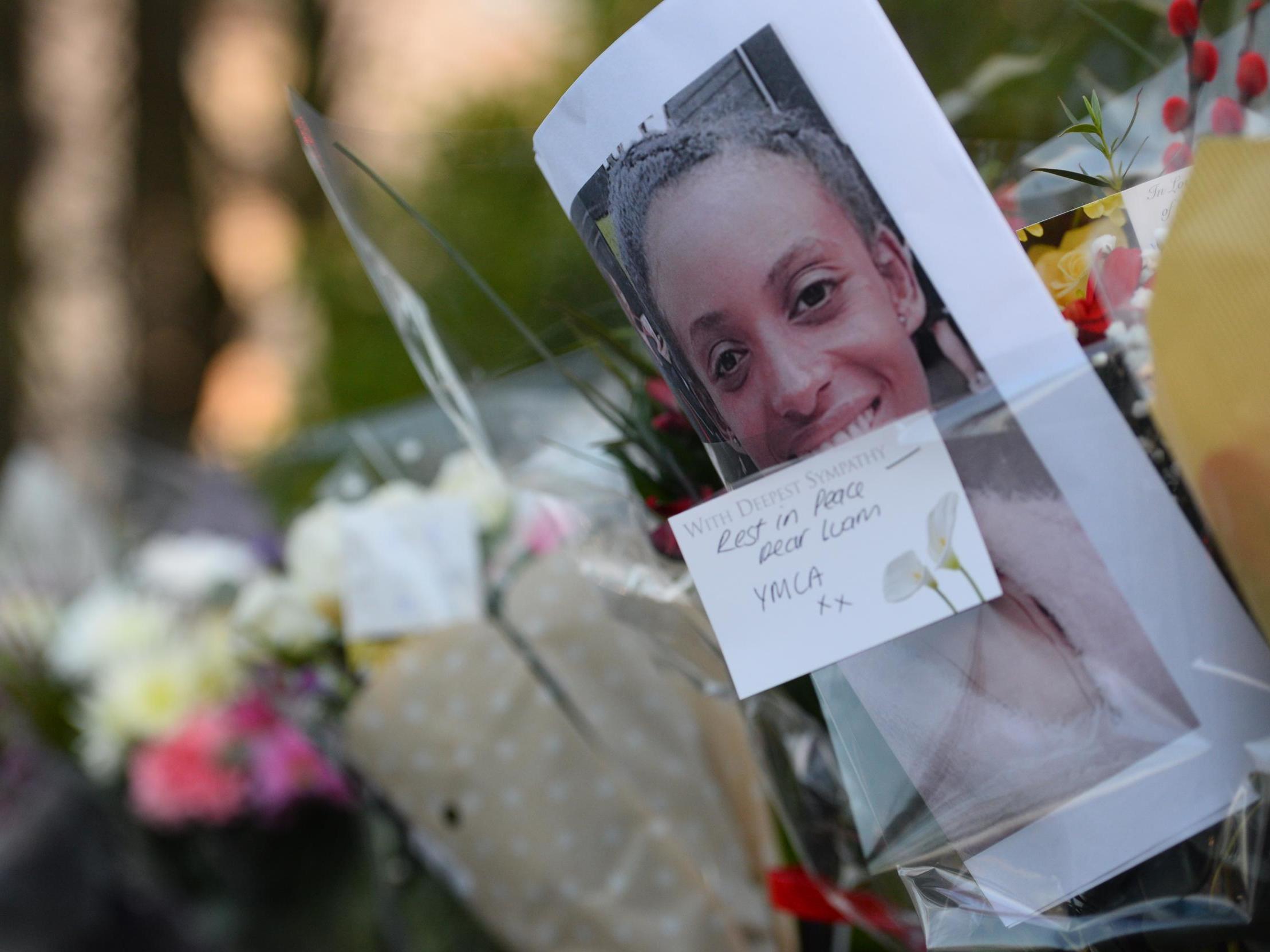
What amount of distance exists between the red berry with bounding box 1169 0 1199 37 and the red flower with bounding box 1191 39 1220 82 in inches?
0.5

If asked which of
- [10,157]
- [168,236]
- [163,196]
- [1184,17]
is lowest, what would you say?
[1184,17]

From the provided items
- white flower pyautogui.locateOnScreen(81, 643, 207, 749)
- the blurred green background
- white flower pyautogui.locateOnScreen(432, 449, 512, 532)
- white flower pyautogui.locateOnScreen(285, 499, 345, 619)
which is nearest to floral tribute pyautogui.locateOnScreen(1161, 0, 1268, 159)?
white flower pyautogui.locateOnScreen(432, 449, 512, 532)

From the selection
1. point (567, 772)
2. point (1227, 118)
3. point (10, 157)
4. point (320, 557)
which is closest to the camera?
point (1227, 118)

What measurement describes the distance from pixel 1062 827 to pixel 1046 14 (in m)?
0.53

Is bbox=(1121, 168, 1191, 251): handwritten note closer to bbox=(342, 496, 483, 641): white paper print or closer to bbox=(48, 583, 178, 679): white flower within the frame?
bbox=(342, 496, 483, 641): white paper print

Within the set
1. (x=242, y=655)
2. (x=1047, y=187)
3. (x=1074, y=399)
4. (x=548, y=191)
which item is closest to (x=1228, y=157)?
(x=1074, y=399)

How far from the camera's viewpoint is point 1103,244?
1.33 ft

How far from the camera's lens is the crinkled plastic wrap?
354mm

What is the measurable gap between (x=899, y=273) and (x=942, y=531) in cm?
9

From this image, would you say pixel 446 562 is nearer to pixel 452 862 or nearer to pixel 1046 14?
pixel 452 862

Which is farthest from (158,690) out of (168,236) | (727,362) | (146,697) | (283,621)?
(168,236)

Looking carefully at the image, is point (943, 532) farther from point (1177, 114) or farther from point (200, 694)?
point (200, 694)

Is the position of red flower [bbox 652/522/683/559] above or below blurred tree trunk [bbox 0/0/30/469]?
below

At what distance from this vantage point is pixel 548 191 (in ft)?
1.99
